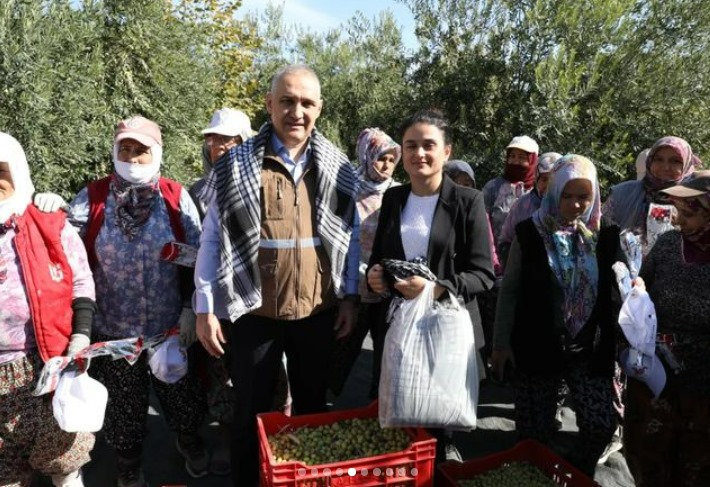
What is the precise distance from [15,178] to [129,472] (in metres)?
1.64

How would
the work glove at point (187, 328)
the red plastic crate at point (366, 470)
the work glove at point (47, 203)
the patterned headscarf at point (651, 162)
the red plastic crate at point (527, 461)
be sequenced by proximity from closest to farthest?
the red plastic crate at point (366, 470) → the red plastic crate at point (527, 461) → the work glove at point (47, 203) → the work glove at point (187, 328) → the patterned headscarf at point (651, 162)

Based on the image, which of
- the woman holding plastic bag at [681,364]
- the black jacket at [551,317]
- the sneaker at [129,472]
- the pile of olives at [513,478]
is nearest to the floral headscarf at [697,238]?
the woman holding plastic bag at [681,364]

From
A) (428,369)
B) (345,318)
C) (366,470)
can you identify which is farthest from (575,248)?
(366,470)

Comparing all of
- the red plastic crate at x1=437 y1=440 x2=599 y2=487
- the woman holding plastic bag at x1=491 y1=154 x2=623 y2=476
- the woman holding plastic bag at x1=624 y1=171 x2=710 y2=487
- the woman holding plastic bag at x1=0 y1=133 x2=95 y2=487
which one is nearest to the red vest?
the woman holding plastic bag at x1=0 y1=133 x2=95 y2=487

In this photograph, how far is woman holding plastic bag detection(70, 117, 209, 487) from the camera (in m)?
2.53

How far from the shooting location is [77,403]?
7.09 feet

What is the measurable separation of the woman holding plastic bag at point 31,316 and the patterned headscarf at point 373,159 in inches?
74.9

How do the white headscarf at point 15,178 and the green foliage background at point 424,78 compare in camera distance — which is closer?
the white headscarf at point 15,178

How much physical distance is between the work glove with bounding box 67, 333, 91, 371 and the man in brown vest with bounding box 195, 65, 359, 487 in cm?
54

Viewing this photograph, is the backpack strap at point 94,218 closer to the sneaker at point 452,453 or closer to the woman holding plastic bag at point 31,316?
the woman holding plastic bag at point 31,316

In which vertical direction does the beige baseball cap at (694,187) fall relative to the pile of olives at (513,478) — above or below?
above

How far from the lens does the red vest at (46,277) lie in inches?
85.4

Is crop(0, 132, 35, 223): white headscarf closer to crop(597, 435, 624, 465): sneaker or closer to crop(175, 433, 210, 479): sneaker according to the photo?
crop(175, 433, 210, 479): sneaker

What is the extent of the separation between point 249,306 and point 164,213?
0.84 meters
